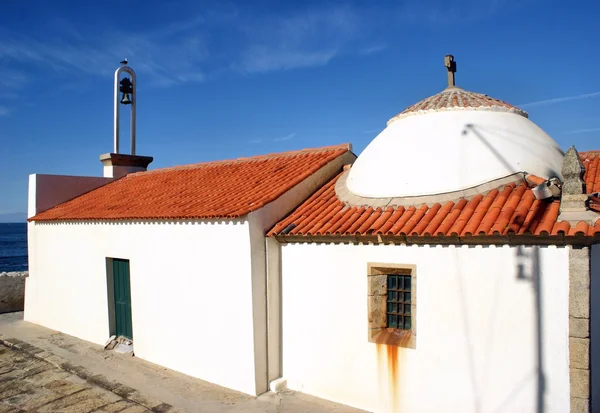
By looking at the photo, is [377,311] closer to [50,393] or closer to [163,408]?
[163,408]

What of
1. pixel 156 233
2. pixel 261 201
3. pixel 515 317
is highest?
pixel 261 201

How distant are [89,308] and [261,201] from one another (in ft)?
21.2

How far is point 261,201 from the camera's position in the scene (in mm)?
8398

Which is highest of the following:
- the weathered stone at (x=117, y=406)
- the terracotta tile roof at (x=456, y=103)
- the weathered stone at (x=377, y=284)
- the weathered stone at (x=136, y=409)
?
the terracotta tile roof at (x=456, y=103)

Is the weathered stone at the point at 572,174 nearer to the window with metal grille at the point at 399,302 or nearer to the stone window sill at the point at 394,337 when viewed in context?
the window with metal grille at the point at 399,302

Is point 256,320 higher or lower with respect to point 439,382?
higher

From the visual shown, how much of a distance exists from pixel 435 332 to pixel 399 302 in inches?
30.4

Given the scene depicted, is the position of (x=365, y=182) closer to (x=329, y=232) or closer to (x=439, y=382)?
(x=329, y=232)

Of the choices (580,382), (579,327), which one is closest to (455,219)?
(579,327)

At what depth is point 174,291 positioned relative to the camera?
9391 mm

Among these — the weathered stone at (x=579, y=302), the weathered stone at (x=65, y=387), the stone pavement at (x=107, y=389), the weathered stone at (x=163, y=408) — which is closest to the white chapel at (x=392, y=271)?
the weathered stone at (x=579, y=302)

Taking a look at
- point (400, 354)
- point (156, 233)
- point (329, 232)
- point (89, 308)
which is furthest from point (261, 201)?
point (89, 308)

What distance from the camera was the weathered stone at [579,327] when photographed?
5418 mm

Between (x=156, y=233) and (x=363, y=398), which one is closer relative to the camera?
(x=363, y=398)
